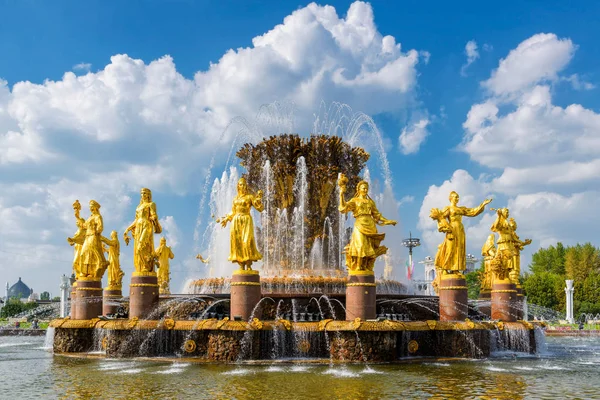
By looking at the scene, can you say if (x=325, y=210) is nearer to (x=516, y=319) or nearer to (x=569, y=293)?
(x=516, y=319)

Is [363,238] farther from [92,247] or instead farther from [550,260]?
[550,260]

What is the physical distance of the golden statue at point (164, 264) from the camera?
26562mm

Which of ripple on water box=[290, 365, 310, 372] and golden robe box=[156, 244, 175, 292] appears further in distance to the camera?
golden robe box=[156, 244, 175, 292]

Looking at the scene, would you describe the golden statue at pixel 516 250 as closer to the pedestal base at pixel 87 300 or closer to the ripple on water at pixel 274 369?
the ripple on water at pixel 274 369

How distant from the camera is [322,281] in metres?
20.6

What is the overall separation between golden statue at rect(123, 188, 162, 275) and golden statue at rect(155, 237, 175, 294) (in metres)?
6.33

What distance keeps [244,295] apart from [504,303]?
880 centimetres

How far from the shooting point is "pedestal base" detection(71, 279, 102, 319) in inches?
789

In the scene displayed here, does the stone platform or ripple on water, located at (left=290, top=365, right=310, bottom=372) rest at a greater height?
the stone platform

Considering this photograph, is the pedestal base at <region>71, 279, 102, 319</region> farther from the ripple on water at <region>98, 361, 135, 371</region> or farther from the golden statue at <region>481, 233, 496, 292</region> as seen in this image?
the golden statue at <region>481, 233, 496, 292</region>

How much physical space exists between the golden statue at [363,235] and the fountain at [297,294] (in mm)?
31

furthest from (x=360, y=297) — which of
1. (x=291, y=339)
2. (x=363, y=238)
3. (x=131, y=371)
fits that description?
(x=131, y=371)

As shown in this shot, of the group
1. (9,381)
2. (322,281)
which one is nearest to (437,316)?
(322,281)

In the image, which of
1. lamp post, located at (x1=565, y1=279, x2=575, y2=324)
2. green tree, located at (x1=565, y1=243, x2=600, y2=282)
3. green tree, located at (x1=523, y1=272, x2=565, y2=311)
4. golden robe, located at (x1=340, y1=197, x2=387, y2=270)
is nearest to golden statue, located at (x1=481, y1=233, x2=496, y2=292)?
golden robe, located at (x1=340, y1=197, x2=387, y2=270)
